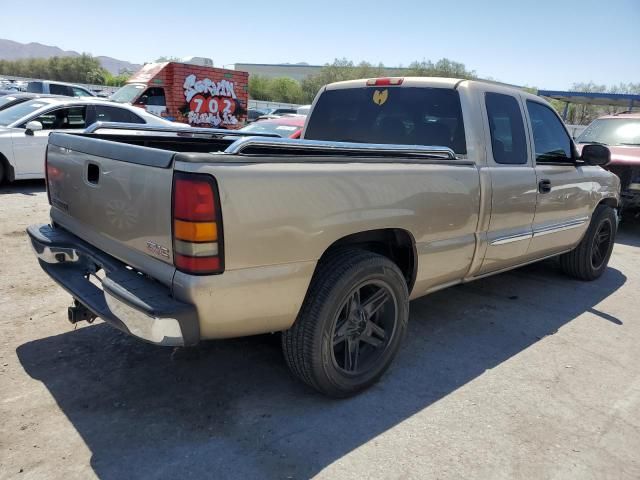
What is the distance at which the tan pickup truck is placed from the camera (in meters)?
2.29

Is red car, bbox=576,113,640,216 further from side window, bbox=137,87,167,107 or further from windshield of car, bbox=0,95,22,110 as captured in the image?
side window, bbox=137,87,167,107

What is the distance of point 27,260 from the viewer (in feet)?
16.8

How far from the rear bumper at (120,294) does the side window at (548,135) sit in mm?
3348

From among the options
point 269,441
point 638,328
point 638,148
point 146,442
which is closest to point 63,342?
point 146,442

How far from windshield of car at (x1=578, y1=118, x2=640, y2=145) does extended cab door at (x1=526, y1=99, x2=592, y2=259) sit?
17.2 feet

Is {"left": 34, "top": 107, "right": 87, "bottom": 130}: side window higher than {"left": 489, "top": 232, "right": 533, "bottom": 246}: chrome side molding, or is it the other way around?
{"left": 34, "top": 107, "right": 87, "bottom": 130}: side window

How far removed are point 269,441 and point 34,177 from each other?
808 centimetres

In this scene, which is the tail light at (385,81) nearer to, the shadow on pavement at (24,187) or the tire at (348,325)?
the tire at (348,325)

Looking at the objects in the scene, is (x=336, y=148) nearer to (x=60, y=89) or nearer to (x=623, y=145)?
(x=623, y=145)

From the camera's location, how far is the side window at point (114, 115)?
9.38m

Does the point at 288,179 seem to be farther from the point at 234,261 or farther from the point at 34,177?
the point at 34,177

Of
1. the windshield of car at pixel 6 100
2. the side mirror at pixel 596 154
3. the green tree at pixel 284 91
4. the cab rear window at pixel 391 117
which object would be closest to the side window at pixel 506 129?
the cab rear window at pixel 391 117

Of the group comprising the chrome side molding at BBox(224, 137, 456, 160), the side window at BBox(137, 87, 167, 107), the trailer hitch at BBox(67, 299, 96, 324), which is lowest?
the trailer hitch at BBox(67, 299, 96, 324)

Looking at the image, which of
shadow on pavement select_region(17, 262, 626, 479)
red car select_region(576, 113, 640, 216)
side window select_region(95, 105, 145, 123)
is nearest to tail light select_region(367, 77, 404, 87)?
shadow on pavement select_region(17, 262, 626, 479)
